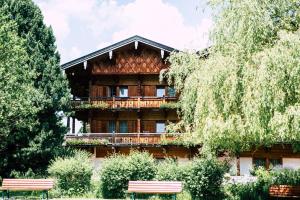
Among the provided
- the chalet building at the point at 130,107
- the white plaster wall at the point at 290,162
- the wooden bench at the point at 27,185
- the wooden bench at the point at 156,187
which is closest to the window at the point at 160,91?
the chalet building at the point at 130,107

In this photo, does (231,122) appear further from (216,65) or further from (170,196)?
(170,196)

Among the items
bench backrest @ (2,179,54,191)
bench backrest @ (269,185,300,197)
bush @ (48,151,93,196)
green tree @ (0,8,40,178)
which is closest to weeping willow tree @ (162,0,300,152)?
bench backrest @ (269,185,300,197)

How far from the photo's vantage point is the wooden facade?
113 feet

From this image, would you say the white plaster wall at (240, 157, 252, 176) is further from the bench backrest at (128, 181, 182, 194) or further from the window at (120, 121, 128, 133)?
the bench backrest at (128, 181, 182, 194)

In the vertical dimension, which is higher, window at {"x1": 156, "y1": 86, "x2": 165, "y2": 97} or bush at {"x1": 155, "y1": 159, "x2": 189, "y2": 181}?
window at {"x1": 156, "y1": 86, "x2": 165, "y2": 97}

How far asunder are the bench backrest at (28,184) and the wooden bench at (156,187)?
367 centimetres

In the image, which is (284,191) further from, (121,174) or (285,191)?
(121,174)

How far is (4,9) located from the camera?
93.8ft

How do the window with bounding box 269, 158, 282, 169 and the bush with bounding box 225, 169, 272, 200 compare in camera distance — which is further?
the window with bounding box 269, 158, 282, 169

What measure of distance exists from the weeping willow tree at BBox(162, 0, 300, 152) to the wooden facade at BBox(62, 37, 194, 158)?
55.3ft

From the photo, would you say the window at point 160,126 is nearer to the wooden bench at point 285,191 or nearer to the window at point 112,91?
the window at point 112,91

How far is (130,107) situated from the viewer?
114 feet

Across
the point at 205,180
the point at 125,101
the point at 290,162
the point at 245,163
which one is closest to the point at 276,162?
the point at 290,162

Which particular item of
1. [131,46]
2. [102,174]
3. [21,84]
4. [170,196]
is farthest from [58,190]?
[131,46]
